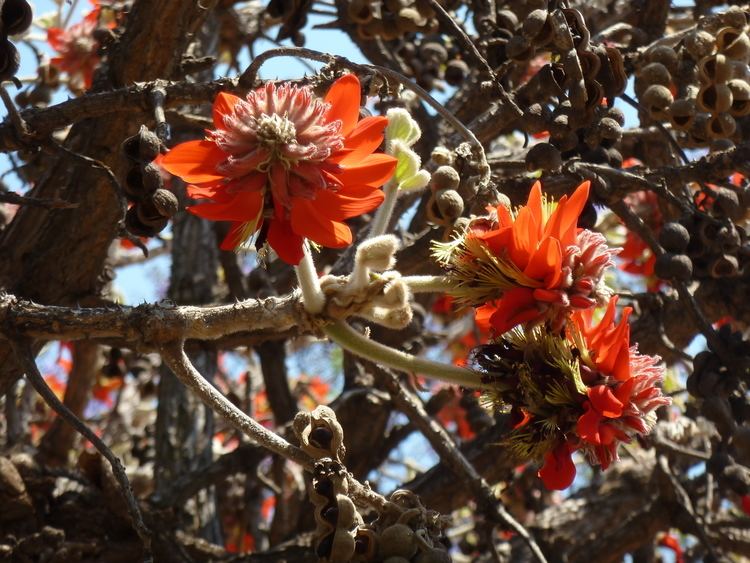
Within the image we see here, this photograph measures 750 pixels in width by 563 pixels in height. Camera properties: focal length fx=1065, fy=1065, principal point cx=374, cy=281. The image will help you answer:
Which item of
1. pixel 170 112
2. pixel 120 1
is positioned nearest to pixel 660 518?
pixel 170 112

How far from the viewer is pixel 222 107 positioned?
5.86 ft

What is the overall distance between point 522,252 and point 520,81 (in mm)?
2169

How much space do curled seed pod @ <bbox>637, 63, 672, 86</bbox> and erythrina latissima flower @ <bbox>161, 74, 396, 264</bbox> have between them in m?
1.00

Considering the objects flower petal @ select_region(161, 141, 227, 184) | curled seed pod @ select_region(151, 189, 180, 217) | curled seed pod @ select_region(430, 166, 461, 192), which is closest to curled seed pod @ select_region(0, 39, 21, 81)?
curled seed pod @ select_region(151, 189, 180, 217)

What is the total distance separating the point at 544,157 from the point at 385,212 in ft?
1.54

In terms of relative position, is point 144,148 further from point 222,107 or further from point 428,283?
point 428,283

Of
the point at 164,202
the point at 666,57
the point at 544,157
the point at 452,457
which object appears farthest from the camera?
the point at 452,457

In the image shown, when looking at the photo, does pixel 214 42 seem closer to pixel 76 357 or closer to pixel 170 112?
pixel 76 357

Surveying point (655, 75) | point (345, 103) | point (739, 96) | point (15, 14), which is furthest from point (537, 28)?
point (15, 14)

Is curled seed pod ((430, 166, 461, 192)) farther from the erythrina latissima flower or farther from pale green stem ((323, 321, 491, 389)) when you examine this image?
pale green stem ((323, 321, 491, 389))

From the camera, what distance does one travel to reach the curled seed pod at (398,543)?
1.68 metres

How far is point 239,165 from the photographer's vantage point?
1.65m

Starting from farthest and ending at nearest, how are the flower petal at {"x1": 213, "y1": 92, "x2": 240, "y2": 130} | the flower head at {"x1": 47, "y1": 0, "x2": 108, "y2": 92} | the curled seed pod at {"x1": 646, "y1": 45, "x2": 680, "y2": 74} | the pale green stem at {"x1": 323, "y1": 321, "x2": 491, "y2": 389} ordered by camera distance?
the flower head at {"x1": 47, "y1": 0, "x2": 108, "y2": 92} → the curled seed pod at {"x1": 646, "y1": 45, "x2": 680, "y2": 74} → the flower petal at {"x1": 213, "y1": 92, "x2": 240, "y2": 130} → the pale green stem at {"x1": 323, "y1": 321, "x2": 491, "y2": 389}

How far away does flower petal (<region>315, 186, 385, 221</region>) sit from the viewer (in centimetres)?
171
